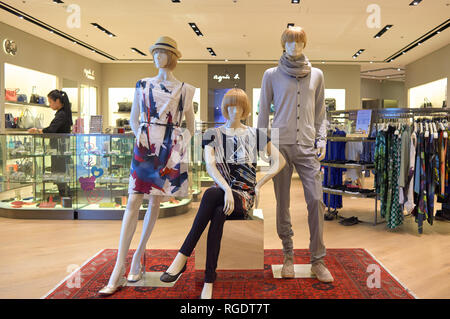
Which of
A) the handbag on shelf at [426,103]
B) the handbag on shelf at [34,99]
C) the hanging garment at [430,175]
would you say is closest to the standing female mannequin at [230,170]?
the hanging garment at [430,175]

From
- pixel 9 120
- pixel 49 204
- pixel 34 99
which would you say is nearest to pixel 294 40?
pixel 49 204

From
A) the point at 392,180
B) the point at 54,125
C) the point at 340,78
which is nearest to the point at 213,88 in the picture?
the point at 340,78

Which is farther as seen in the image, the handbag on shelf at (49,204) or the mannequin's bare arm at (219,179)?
the handbag on shelf at (49,204)

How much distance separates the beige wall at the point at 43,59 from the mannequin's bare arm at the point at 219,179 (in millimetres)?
6690

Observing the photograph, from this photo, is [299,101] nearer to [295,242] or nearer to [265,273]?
[265,273]

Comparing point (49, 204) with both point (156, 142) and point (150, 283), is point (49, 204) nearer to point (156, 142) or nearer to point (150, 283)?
point (150, 283)

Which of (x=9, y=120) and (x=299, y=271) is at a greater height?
(x=9, y=120)

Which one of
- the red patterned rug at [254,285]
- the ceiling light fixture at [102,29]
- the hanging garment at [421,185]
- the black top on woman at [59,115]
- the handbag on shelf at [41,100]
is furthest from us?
the handbag on shelf at [41,100]

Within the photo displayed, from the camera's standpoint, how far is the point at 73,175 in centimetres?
480

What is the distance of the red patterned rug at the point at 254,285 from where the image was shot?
2.32 m

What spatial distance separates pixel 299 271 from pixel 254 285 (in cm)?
42

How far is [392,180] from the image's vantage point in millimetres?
4168

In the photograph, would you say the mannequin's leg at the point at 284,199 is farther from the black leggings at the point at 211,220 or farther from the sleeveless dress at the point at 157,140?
the sleeveless dress at the point at 157,140

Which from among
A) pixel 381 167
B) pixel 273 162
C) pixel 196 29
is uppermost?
pixel 196 29
